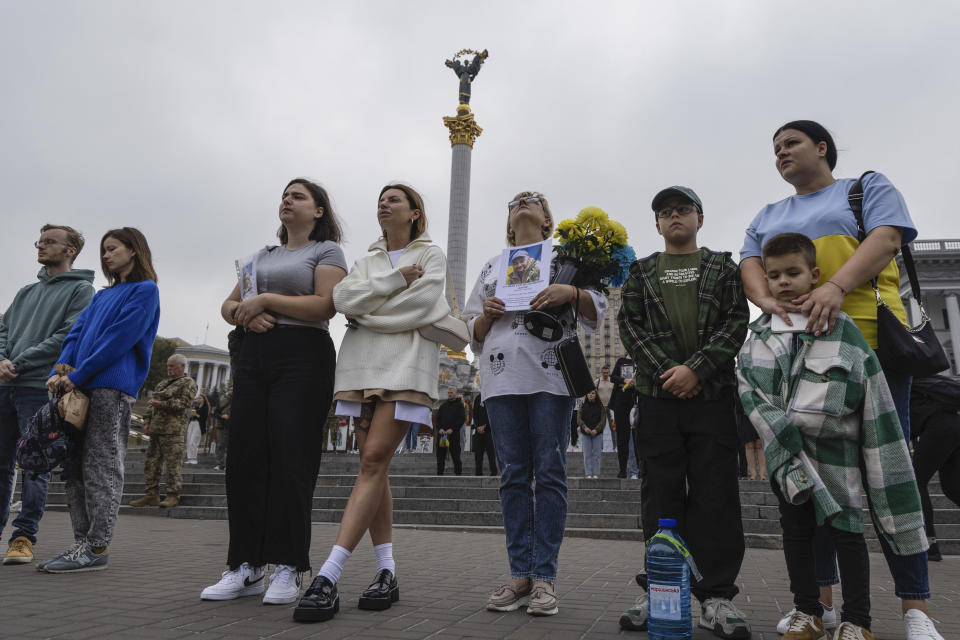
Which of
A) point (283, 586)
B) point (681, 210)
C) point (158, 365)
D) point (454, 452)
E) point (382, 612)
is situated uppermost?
point (158, 365)

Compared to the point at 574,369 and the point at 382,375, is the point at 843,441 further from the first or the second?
the point at 382,375

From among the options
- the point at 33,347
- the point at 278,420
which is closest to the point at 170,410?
the point at 33,347

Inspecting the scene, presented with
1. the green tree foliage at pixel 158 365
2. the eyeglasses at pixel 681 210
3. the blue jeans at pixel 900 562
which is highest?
the green tree foliage at pixel 158 365

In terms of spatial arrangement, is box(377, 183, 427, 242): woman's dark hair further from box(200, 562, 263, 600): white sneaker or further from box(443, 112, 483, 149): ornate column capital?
box(443, 112, 483, 149): ornate column capital

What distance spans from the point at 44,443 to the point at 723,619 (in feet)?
13.7

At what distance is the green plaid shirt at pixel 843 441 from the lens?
2721 mm

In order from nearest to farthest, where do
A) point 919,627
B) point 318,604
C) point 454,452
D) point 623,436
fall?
point 919,627 → point 318,604 → point 623,436 → point 454,452

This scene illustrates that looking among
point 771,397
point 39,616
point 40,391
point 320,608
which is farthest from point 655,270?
point 40,391

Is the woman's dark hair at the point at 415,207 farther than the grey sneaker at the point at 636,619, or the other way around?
the woman's dark hair at the point at 415,207

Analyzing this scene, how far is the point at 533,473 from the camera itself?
3740mm

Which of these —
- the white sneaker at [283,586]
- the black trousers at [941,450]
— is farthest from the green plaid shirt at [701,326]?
the black trousers at [941,450]

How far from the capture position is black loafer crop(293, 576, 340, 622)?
3012 mm

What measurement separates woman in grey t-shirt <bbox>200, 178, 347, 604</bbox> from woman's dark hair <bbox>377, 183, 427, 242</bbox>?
533 millimetres

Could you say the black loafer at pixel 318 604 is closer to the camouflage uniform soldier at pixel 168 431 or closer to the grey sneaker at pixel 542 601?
the grey sneaker at pixel 542 601
